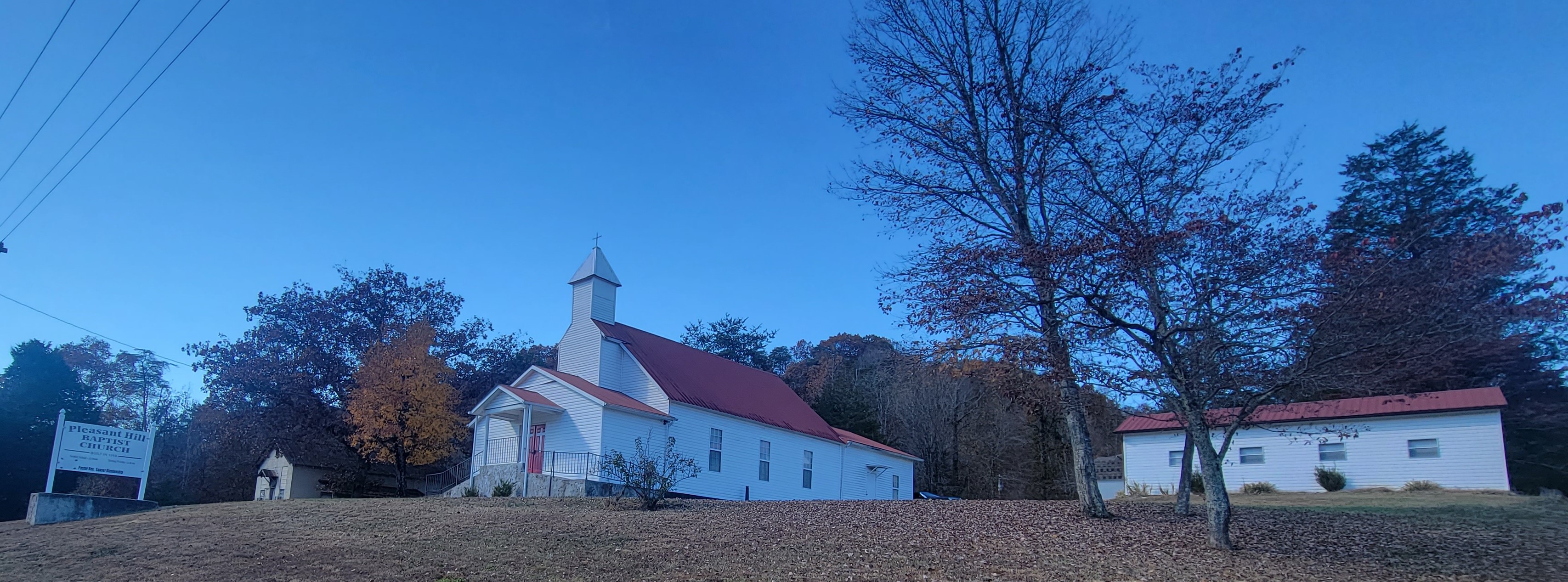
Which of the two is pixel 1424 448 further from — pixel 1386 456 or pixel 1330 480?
pixel 1330 480

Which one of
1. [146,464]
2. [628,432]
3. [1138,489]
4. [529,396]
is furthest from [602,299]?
[1138,489]

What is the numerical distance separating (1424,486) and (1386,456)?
1.31 meters

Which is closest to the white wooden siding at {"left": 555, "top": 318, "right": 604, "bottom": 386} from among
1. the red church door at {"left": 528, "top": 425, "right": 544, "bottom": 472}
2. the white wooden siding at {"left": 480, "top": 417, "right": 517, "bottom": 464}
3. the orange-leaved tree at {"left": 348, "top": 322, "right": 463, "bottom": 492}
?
the red church door at {"left": 528, "top": 425, "right": 544, "bottom": 472}

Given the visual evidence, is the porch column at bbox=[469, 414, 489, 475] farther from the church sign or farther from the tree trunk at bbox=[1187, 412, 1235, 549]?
the tree trunk at bbox=[1187, 412, 1235, 549]

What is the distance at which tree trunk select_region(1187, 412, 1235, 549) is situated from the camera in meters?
12.0

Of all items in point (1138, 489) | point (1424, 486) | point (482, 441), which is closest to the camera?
point (1424, 486)

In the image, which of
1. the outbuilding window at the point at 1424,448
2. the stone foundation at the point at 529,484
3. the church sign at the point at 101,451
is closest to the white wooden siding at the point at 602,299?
the stone foundation at the point at 529,484

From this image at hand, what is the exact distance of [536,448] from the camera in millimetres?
26266

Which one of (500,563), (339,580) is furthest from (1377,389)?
(339,580)

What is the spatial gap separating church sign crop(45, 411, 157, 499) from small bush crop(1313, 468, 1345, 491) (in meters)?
30.3

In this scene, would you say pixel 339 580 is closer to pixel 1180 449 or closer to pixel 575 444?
pixel 575 444

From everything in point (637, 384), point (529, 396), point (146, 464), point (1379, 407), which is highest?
point (637, 384)

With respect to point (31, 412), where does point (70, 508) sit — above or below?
below

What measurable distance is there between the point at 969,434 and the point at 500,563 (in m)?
34.3
